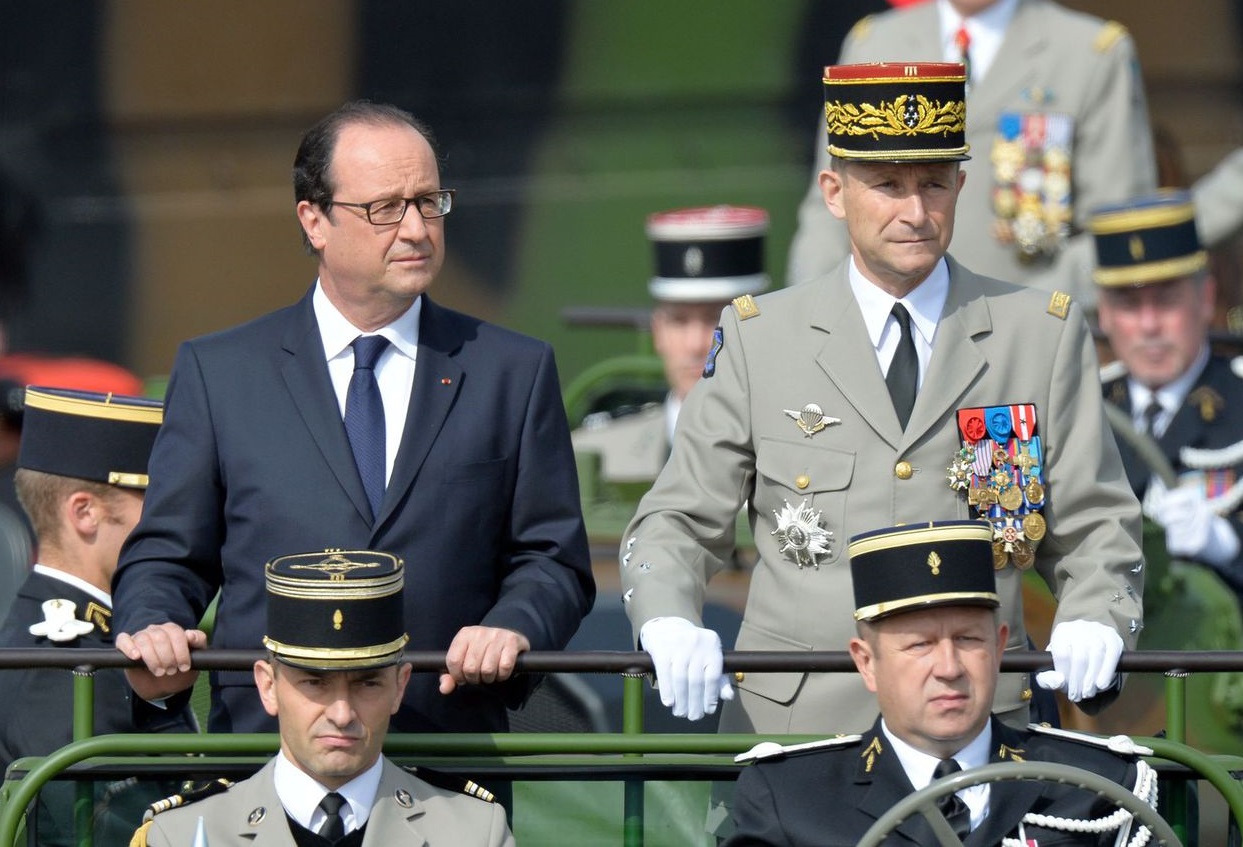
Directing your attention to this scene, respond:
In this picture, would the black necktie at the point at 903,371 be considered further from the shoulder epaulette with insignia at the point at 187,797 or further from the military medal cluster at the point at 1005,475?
the shoulder epaulette with insignia at the point at 187,797

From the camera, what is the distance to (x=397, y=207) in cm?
462

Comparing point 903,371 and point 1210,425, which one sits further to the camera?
point 1210,425

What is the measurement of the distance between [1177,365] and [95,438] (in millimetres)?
3722

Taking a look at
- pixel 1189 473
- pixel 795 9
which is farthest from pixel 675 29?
pixel 1189 473

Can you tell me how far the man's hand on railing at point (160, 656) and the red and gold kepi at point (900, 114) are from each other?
4.88ft

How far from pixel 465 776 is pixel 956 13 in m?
3.87

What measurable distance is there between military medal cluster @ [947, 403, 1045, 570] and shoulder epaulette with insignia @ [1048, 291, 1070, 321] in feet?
0.62

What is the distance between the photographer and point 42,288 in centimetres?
1005

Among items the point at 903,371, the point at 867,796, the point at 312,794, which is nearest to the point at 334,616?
the point at 312,794

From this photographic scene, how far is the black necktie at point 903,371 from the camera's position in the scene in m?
4.59

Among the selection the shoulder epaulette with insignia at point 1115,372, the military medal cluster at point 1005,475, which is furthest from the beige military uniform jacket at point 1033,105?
the military medal cluster at point 1005,475

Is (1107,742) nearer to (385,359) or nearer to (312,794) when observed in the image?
(312,794)

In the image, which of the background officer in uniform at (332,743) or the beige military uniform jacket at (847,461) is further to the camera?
the beige military uniform jacket at (847,461)

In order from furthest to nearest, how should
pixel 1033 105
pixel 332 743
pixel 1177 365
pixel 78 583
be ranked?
pixel 1177 365
pixel 1033 105
pixel 78 583
pixel 332 743
